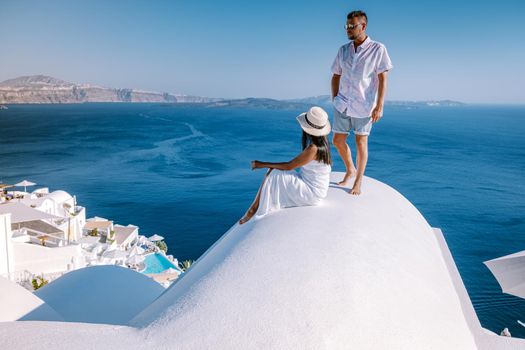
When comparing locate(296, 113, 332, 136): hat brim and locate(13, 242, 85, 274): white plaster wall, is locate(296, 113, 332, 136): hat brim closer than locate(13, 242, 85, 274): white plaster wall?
Yes

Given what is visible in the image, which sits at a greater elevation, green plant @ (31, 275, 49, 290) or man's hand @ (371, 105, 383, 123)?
man's hand @ (371, 105, 383, 123)

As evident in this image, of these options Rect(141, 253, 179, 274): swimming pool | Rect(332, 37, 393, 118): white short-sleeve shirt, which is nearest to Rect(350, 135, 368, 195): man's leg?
Rect(332, 37, 393, 118): white short-sleeve shirt

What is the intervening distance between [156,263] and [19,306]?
1843 centimetres

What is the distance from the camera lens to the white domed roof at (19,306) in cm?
391

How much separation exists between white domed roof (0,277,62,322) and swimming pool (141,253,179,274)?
17.1 m

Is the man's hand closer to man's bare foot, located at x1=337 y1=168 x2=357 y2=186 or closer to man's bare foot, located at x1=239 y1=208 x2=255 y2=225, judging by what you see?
man's bare foot, located at x1=337 y1=168 x2=357 y2=186

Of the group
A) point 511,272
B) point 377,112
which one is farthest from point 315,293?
point 511,272

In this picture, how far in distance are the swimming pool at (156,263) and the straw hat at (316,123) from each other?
18122 millimetres

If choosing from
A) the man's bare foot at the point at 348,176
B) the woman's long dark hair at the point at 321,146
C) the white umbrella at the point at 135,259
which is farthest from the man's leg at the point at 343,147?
the white umbrella at the point at 135,259

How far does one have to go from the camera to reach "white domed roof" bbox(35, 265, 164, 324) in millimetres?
4824

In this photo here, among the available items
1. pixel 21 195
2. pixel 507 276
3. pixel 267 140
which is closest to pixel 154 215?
pixel 21 195

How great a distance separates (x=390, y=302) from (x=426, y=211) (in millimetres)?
34454

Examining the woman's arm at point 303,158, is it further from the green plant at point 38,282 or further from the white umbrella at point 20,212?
the white umbrella at point 20,212

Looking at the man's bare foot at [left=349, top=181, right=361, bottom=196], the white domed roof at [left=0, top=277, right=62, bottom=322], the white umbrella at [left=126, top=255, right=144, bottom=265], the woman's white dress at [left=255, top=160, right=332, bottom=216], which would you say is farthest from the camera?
the white umbrella at [left=126, top=255, right=144, bottom=265]
